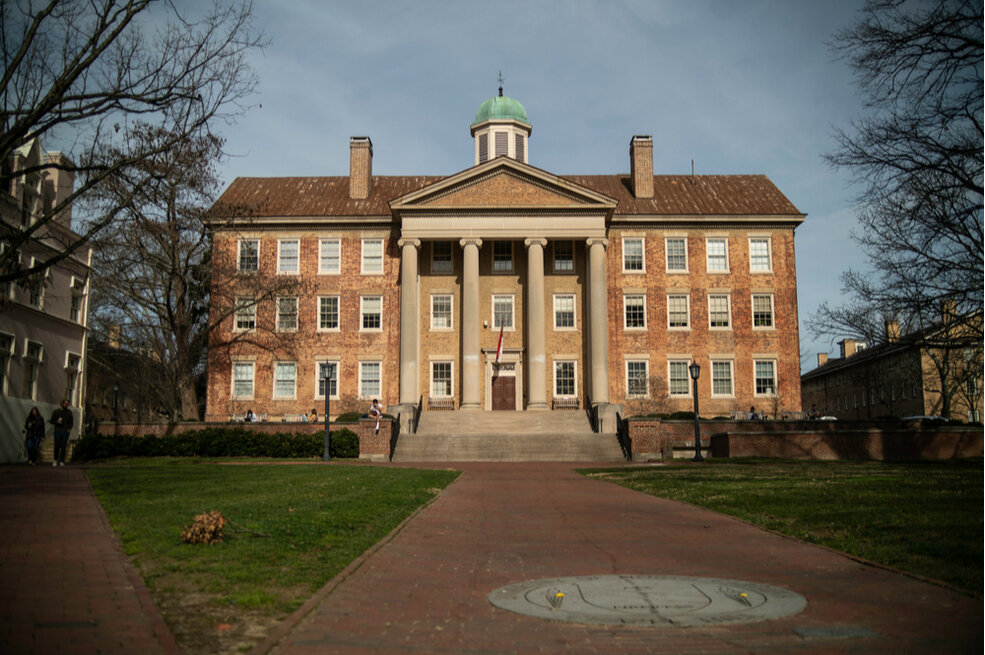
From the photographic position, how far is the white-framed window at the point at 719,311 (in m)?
48.5

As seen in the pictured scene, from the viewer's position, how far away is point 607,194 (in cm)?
4997

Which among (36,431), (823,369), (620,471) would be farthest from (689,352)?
(823,369)

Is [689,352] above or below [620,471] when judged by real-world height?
above

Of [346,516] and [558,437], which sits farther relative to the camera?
[558,437]

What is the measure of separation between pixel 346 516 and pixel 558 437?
27.2m

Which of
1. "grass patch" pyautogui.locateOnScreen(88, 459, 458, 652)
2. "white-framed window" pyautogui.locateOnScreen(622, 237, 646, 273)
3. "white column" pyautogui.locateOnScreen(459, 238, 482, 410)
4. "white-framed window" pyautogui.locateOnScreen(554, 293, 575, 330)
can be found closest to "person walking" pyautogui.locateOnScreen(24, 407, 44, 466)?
"grass patch" pyautogui.locateOnScreen(88, 459, 458, 652)

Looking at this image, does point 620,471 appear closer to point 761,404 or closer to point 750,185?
point 761,404

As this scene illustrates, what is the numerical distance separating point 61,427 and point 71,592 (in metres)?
23.9

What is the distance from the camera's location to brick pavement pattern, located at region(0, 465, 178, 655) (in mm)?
5566

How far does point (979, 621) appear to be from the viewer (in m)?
6.43

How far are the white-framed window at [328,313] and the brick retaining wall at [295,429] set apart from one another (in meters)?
12.1

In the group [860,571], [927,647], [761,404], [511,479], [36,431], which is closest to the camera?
[927,647]

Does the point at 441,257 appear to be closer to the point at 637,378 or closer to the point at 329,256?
the point at 329,256

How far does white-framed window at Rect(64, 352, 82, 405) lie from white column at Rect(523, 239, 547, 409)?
861 inches
